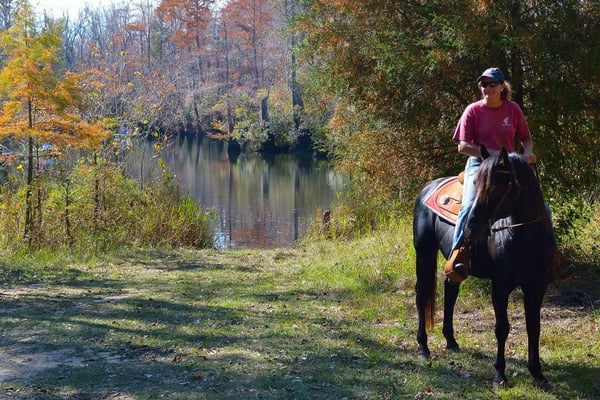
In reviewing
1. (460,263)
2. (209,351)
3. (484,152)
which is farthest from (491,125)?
(209,351)

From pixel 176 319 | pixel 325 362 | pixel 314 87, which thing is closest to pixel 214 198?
pixel 314 87

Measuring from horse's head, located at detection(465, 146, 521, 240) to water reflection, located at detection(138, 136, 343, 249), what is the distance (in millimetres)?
10523

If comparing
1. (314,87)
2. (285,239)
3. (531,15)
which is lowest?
(285,239)

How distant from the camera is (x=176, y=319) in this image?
277 inches

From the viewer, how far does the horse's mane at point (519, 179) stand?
14.9 ft

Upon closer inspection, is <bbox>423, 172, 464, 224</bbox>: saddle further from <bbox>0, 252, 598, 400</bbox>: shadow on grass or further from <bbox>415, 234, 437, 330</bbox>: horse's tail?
<bbox>0, 252, 598, 400</bbox>: shadow on grass

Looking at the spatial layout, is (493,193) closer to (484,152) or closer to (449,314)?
(484,152)

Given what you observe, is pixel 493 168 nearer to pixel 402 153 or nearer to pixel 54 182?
pixel 402 153

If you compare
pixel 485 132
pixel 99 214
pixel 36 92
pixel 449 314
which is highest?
pixel 36 92

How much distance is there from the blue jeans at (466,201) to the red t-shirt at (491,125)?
20cm

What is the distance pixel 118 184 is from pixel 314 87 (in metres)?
6.25

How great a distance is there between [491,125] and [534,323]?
1.54 m

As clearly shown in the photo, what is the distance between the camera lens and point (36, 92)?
11266 mm

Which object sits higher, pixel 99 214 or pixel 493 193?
pixel 493 193
